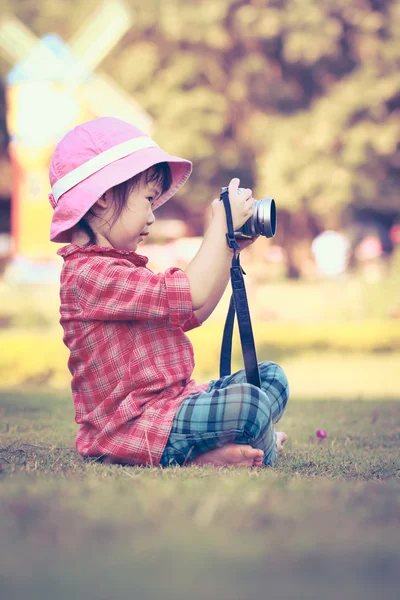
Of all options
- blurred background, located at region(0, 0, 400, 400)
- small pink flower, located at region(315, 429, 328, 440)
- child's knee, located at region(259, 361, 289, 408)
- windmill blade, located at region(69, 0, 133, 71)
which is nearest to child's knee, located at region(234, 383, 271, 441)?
child's knee, located at region(259, 361, 289, 408)

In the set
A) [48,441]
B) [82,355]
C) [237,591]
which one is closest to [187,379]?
[82,355]

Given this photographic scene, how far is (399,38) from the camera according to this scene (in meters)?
20.5

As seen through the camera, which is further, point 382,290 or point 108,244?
point 382,290

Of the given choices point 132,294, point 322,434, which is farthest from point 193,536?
point 322,434

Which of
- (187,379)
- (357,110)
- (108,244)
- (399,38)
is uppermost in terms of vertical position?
(399,38)

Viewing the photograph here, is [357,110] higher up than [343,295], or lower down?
higher up

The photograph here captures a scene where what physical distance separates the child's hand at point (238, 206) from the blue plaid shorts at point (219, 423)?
560mm

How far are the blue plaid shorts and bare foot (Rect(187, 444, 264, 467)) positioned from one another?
0.02 meters

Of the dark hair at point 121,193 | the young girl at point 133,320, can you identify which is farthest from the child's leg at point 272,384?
the dark hair at point 121,193

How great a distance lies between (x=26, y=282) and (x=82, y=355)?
1223 cm

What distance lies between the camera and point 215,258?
272cm

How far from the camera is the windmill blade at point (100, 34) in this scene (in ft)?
56.6

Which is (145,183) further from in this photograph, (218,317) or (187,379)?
(218,317)

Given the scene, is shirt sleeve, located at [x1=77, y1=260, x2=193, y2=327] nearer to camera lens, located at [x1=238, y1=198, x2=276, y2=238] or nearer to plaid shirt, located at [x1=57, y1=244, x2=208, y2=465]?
plaid shirt, located at [x1=57, y1=244, x2=208, y2=465]
